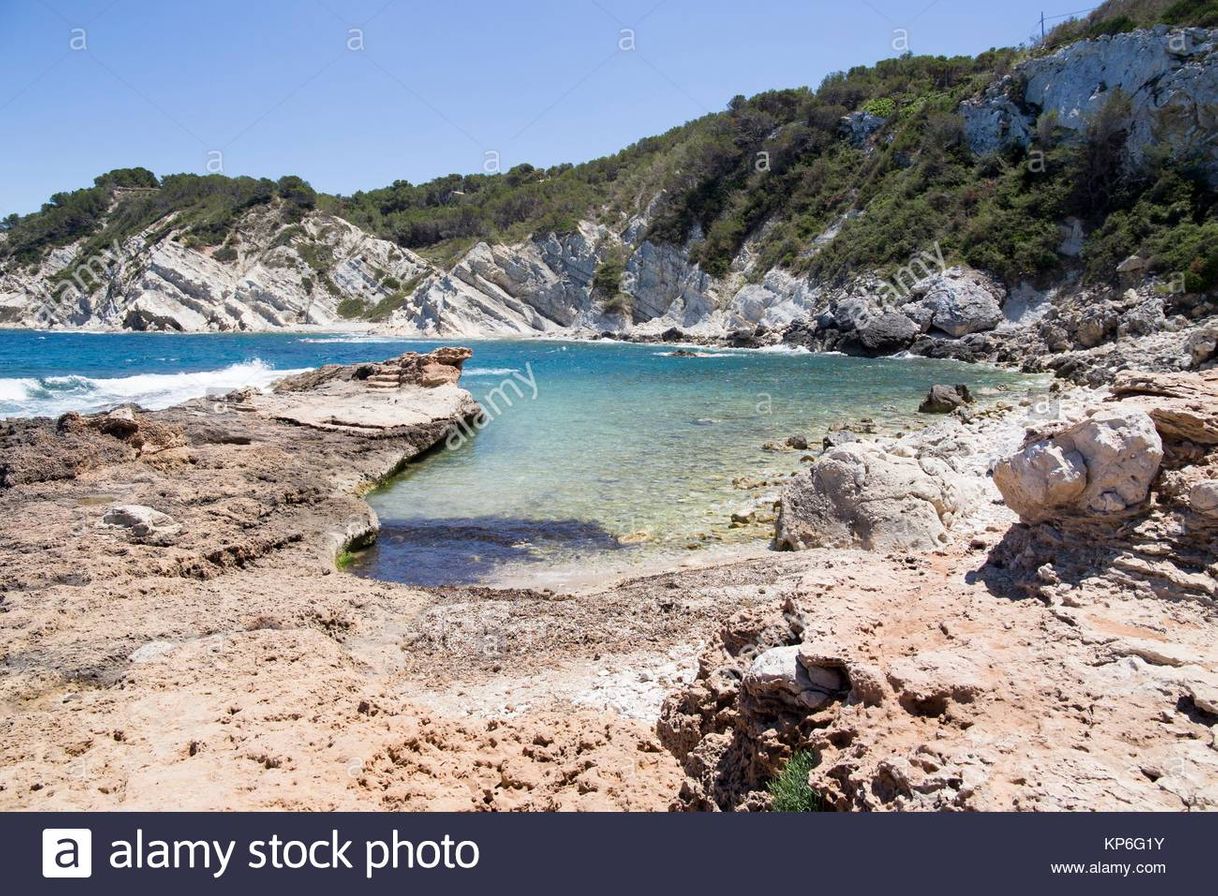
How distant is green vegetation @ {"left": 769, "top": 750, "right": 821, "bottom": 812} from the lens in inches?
139

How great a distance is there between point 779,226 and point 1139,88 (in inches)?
981

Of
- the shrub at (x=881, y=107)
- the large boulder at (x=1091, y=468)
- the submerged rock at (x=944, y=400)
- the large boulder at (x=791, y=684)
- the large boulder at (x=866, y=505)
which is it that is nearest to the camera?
the large boulder at (x=791, y=684)

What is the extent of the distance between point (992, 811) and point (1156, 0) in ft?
200

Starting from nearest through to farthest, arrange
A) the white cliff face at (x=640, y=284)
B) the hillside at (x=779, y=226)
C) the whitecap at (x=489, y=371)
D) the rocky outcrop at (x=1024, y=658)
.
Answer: the rocky outcrop at (x=1024, y=658), the whitecap at (x=489, y=371), the white cliff face at (x=640, y=284), the hillside at (x=779, y=226)

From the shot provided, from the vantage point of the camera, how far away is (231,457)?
14203 mm

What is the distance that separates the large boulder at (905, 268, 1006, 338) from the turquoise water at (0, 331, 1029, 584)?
4.17 m

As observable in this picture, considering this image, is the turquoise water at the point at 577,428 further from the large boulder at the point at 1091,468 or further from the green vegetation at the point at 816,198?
the green vegetation at the point at 816,198

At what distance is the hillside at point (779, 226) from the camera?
128 feet

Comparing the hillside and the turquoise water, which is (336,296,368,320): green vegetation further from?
the turquoise water

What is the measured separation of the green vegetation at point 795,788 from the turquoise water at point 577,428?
688 cm

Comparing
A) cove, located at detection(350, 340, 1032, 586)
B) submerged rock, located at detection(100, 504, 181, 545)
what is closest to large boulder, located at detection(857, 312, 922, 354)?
cove, located at detection(350, 340, 1032, 586)

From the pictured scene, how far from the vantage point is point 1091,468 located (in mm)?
4926

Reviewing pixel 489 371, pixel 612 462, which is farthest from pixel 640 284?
pixel 612 462

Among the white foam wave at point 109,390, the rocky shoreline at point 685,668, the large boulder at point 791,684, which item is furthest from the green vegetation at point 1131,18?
the large boulder at point 791,684
